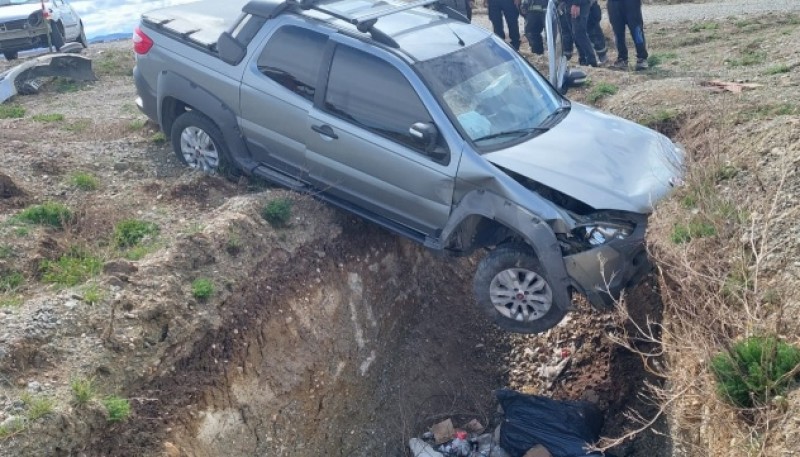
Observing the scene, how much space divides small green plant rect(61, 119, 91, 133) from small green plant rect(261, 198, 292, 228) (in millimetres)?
3701

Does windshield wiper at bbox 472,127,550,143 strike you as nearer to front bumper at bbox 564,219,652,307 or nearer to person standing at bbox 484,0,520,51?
front bumper at bbox 564,219,652,307

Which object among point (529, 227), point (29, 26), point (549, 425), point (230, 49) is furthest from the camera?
point (29, 26)

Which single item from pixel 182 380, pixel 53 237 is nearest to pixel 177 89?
pixel 53 237

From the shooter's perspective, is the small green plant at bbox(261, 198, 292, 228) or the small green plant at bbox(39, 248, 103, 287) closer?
the small green plant at bbox(39, 248, 103, 287)

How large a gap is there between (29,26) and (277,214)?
30.8 feet

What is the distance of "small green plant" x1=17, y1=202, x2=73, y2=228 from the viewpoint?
735cm

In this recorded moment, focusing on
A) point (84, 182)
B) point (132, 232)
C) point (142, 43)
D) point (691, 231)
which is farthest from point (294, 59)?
point (691, 231)

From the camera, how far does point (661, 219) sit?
620 cm

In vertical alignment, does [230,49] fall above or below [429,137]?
above

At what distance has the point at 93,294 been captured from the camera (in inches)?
241

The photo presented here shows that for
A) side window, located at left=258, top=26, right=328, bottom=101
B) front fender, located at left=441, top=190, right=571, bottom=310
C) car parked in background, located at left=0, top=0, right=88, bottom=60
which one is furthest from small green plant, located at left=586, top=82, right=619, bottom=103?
car parked in background, located at left=0, top=0, right=88, bottom=60

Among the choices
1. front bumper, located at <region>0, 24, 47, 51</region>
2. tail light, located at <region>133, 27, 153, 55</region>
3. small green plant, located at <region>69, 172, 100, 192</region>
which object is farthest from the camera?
front bumper, located at <region>0, 24, 47, 51</region>

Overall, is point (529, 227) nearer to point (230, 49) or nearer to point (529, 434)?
point (529, 434)

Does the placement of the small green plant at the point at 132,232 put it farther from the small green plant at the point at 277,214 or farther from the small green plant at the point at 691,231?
the small green plant at the point at 691,231
